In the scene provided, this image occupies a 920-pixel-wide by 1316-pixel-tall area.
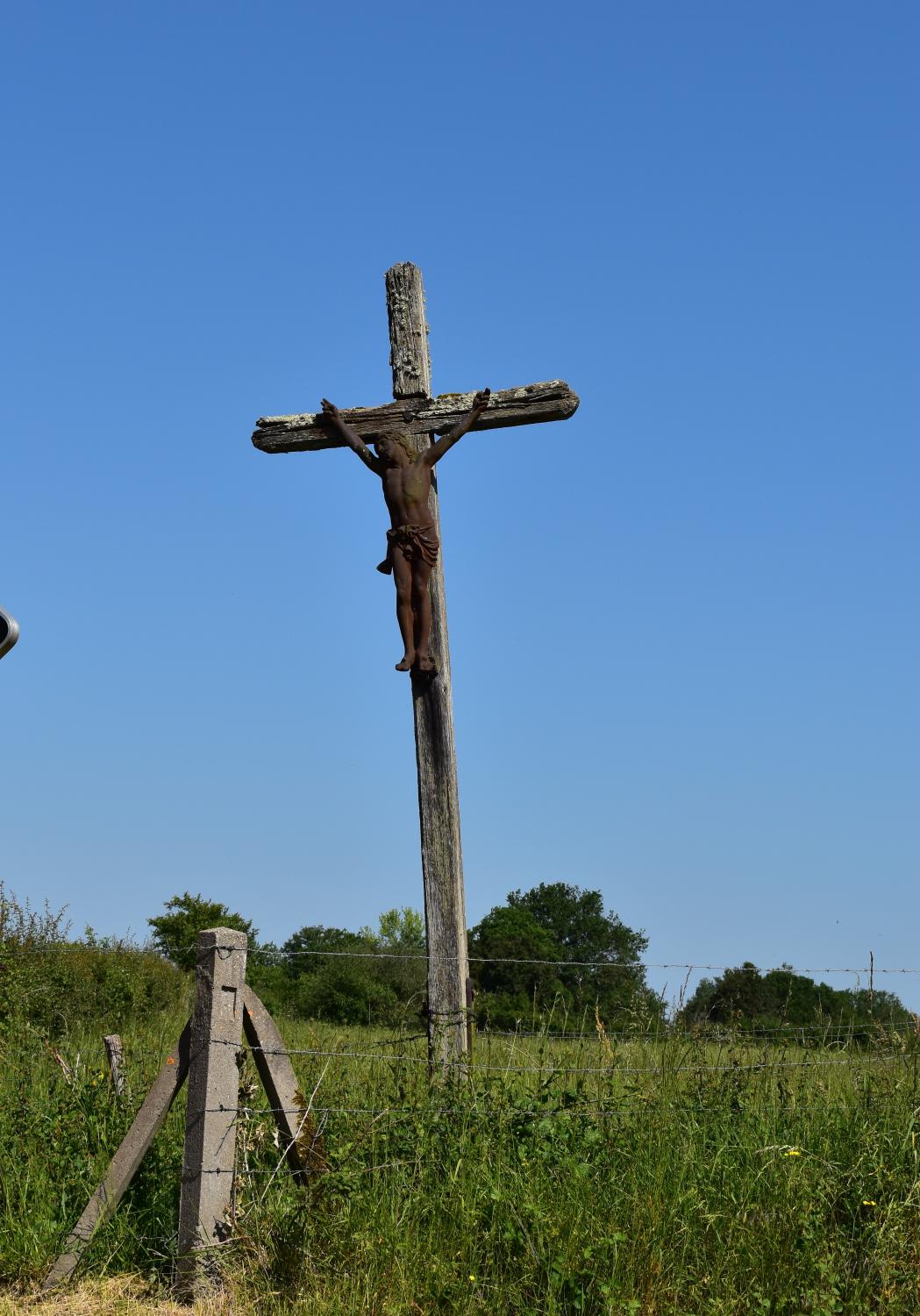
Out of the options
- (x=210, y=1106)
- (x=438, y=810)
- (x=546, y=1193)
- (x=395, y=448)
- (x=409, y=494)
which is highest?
(x=395, y=448)

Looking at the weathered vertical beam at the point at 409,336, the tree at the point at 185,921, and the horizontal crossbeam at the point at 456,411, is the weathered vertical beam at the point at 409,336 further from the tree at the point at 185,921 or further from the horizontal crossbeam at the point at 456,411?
the tree at the point at 185,921

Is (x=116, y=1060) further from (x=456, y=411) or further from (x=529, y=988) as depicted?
(x=529, y=988)

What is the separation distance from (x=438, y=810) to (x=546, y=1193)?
2517mm

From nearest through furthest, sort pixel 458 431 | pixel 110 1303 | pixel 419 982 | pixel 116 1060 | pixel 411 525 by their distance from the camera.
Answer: pixel 110 1303, pixel 116 1060, pixel 411 525, pixel 458 431, pixel 419 982

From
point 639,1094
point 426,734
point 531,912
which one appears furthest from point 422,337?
point 531,912

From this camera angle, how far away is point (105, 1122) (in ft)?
A: 21.6

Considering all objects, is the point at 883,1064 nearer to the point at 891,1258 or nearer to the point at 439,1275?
the point at 891,1258

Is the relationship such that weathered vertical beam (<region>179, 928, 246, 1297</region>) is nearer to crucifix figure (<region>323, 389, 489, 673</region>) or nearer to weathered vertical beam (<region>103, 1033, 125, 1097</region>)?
weathered vertical beam (<region>103, 1033, 125, 1097</region>)

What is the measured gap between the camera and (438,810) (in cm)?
732

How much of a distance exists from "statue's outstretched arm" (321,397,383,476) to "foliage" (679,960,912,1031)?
373cm

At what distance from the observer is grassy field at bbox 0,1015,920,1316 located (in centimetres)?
488

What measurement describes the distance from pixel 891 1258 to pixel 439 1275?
1803mm

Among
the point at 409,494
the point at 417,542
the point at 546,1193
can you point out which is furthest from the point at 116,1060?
the point at 409,494

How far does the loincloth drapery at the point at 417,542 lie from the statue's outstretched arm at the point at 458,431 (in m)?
0.46
